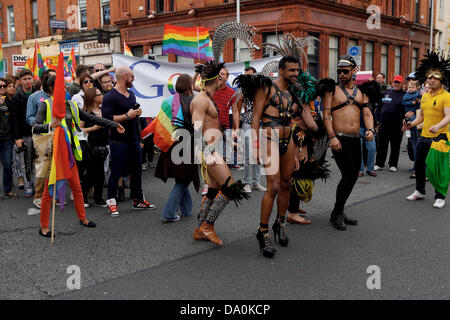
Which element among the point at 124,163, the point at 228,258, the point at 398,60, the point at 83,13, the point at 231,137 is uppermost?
the point at 83,13

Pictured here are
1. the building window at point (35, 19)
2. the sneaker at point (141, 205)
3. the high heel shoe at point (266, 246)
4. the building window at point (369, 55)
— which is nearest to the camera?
the high heel shoe at point (266, 246)

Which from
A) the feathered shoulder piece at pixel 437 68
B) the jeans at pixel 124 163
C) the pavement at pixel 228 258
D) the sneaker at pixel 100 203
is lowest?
the pavement at pixel 228 258

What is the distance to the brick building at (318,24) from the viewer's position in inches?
829

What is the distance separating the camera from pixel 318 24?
69.9ft

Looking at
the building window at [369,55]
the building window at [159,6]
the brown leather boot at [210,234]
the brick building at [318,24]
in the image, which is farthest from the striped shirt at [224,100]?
the building window at [369,55]

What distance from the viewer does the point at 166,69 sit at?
374 inches

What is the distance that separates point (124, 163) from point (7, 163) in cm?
261

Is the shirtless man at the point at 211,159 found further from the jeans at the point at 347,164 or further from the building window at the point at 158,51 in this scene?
the building window at the point at 158,51

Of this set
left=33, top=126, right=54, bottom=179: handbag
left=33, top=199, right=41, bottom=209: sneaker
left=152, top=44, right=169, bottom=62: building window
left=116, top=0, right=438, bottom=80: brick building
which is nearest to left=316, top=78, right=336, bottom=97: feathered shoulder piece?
left=33, top=126, right=54, bottom=179: handbag

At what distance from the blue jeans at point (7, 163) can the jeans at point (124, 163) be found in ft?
7.63

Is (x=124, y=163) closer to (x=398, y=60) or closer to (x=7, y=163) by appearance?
(x=7, y=163)

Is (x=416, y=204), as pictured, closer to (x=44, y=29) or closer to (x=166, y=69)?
(x=166, y=69)

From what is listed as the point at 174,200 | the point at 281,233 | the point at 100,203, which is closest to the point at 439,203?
the point at 281,233
